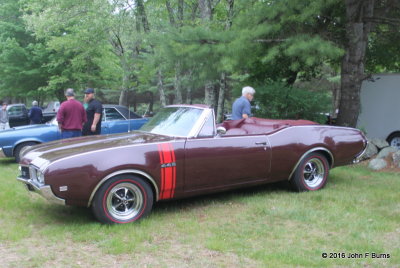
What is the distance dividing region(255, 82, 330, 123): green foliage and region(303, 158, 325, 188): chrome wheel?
3.59 m

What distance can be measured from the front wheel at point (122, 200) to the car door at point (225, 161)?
62 centimetres

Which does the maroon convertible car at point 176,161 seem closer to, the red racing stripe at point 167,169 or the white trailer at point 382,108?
the red racing stripe at point 167,169

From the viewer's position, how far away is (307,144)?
635 cm

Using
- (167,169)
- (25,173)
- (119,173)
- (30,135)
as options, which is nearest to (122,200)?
(119,173)

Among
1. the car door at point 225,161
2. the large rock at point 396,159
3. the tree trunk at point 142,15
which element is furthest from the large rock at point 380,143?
the tree trunk at point 142,15

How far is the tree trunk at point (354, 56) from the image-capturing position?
948 cm

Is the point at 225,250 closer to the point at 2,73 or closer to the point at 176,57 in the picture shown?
the point at 176,57

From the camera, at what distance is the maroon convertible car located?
4.62m

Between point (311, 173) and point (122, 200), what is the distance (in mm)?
3307

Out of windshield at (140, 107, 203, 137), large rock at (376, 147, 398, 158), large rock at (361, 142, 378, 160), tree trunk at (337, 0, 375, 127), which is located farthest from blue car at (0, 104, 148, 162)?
large rock at (376, 147, 398, 158)

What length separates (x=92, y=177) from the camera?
15.1ft

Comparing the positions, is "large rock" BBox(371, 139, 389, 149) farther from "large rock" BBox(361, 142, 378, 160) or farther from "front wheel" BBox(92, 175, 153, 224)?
"front wheel" BBox(92, 175, 153, 224)

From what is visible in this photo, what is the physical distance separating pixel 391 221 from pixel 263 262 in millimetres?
2136

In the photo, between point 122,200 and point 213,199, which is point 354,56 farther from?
point 122,200
